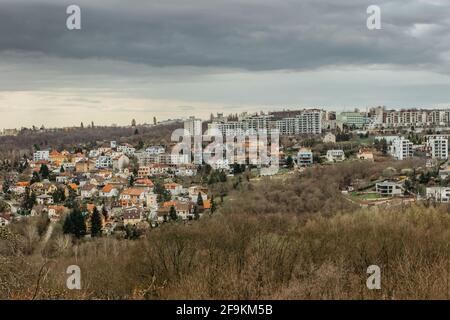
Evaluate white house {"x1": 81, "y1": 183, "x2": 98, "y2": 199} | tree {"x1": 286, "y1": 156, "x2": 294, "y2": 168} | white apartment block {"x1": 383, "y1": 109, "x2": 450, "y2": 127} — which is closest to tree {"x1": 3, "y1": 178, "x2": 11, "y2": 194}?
white house {"x1": 81, "y1": 183, "x2": 98, "y2": 199}

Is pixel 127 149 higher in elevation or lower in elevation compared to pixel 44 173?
higher

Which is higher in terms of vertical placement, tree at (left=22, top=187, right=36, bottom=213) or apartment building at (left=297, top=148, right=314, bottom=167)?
apartment building at (left=297, top=148, right=314, bottom=167)

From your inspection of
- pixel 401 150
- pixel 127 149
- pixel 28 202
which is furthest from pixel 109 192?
pixel 401 150

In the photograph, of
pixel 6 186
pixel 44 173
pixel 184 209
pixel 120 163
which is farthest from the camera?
pixel 120 163

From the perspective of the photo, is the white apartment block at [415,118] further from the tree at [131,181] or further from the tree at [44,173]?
the tree at [44,173]

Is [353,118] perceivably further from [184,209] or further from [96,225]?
[96,225]

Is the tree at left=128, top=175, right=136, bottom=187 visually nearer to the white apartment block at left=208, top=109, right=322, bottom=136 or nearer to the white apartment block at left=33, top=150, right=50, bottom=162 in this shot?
the white apartment block at left=33, top=150, right=50, bottom=162

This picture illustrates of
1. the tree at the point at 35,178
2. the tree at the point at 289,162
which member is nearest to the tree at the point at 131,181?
the tree at the point at 35,178
